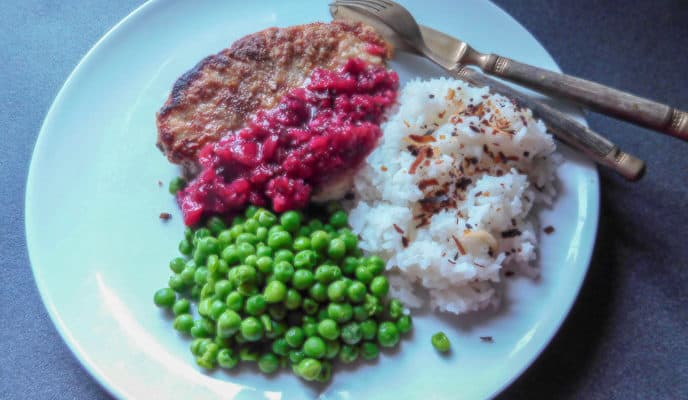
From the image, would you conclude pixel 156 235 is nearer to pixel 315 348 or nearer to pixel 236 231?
pixel 236 231

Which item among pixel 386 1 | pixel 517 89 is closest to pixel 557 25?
pixel 517 89

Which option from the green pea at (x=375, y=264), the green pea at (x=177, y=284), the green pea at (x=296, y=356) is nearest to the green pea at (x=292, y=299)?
the green pea at (x=296, y=356)

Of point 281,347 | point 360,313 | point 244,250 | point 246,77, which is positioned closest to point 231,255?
point 244,250

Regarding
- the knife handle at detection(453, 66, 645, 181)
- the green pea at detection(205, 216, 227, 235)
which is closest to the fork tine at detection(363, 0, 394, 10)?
the knife handle at detection(453, 66, 645, 181)

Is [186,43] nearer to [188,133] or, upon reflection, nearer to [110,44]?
[110,44]

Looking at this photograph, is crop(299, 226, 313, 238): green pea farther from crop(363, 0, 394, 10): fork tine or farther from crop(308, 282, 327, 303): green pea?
crop(363, 0, 394, 10): fork tine

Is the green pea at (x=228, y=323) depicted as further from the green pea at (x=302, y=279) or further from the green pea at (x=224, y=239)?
the green pea at (x=224, y=239)
